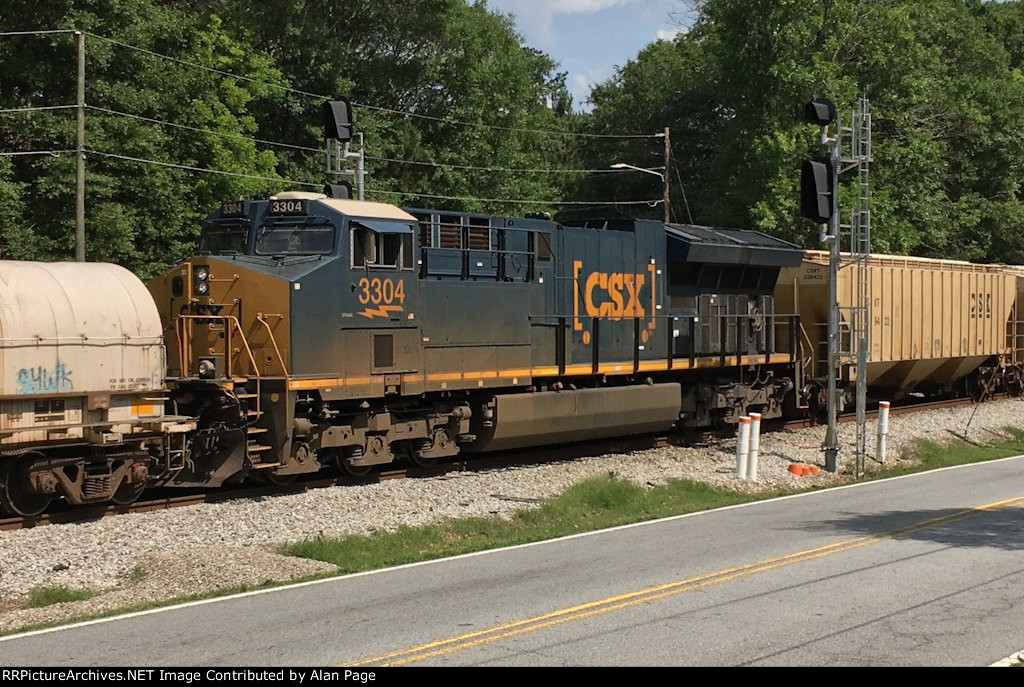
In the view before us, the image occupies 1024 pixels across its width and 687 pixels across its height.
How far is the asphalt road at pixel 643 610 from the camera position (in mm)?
8961

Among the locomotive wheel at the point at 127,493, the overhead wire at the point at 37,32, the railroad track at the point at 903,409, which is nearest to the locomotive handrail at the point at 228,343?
the locomotive wheel at the point at 127,493

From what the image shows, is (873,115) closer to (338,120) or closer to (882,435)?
(882,435)

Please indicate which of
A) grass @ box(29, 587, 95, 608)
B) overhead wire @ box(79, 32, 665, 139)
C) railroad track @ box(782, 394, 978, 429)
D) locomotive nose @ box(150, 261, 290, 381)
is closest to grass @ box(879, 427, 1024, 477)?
railroad track @ box(782, 394, 978, 429)

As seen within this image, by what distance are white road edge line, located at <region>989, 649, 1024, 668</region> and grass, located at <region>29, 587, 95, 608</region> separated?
8.40m

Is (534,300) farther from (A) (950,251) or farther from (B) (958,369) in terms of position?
(A) (950,251)

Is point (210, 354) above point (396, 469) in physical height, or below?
above

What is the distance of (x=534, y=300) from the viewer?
21578mm

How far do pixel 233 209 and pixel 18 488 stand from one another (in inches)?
222

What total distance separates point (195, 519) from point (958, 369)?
2684cm

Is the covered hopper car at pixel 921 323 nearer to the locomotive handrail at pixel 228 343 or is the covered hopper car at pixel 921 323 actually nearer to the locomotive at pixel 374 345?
the locomotive at pixel 374 345

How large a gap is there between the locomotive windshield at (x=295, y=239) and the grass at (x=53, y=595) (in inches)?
285

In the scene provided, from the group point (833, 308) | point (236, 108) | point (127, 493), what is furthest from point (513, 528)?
point (236, 108)

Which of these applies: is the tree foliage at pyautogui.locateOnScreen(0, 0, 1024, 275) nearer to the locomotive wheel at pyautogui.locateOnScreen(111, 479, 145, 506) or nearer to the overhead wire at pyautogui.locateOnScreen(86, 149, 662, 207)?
the overhead wire at pyautogui.locateOnScreen(86, 149, 662, 207)
